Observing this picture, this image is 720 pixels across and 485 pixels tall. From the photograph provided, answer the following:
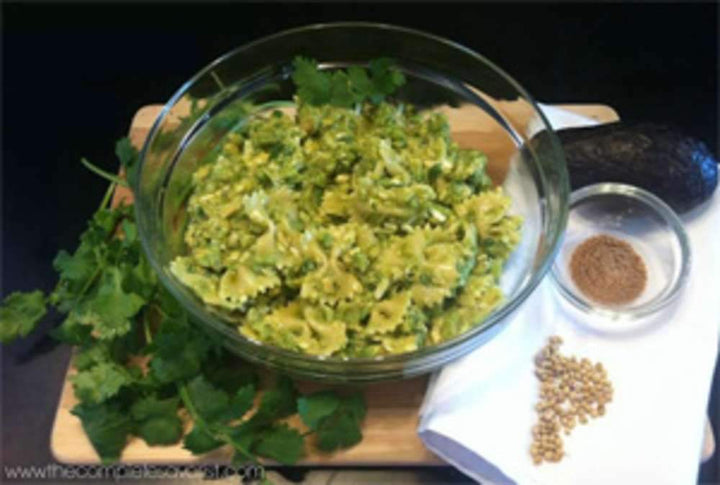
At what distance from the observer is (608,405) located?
1505mm

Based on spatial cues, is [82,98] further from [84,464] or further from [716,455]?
[716,455]

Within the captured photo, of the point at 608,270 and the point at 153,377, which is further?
the point at 608,270

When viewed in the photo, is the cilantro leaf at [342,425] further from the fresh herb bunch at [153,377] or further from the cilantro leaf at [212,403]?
the cilantro leaf at [212,403]

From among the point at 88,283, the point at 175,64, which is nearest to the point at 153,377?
the point at 88,283

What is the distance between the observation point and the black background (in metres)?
2.06

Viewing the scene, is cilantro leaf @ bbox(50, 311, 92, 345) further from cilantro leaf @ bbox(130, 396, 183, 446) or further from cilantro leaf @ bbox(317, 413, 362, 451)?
cilantro leaf @ bbox(317, 413, 362, 451)

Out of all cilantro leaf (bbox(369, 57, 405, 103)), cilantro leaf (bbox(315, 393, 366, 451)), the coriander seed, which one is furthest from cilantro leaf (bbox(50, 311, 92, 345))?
the coriander seed

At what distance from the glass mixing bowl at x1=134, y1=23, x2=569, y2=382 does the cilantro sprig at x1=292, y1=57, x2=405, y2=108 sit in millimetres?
91

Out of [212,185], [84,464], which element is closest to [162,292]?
[212,185]

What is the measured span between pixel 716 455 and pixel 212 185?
121cm

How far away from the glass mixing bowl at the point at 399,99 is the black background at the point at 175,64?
42 cm

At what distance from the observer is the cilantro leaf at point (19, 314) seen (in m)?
1.61

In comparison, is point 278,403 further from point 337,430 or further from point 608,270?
point 608,270

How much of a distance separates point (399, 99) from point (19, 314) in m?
0.96
